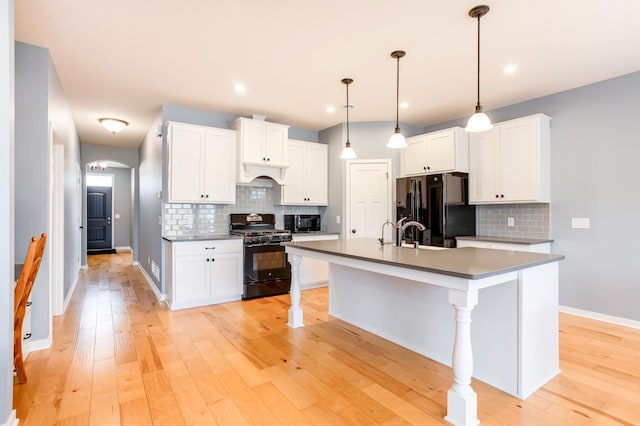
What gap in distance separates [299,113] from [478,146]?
251cm

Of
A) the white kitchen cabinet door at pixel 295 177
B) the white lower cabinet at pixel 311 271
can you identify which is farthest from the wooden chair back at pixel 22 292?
the white kitchen cabinet door at pixel 295 177

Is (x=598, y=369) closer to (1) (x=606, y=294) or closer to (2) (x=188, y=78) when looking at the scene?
(1) (x=606, y=294)

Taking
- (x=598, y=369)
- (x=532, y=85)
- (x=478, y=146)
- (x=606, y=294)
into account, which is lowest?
(x=598, y=369)

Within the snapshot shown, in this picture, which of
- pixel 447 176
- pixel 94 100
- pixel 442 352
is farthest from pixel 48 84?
pixel 447 176

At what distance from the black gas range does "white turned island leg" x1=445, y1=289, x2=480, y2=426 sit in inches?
118

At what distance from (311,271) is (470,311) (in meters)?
3.33

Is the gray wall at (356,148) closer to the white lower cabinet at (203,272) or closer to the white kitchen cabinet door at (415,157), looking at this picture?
the white kitchen cabinet door at (415,157)

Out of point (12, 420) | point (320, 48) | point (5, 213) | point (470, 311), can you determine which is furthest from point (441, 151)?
point (12, 420)

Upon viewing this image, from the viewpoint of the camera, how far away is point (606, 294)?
11.7 ft

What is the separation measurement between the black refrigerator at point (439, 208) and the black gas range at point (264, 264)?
180 cm

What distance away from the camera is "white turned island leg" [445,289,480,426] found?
182cm

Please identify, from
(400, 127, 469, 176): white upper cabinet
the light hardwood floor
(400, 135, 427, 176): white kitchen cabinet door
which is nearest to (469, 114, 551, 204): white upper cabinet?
(400, 127, 469, 176): white upper cabinet

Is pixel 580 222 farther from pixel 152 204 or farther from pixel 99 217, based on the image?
pixel 99 217

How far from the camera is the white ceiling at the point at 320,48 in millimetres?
2352
